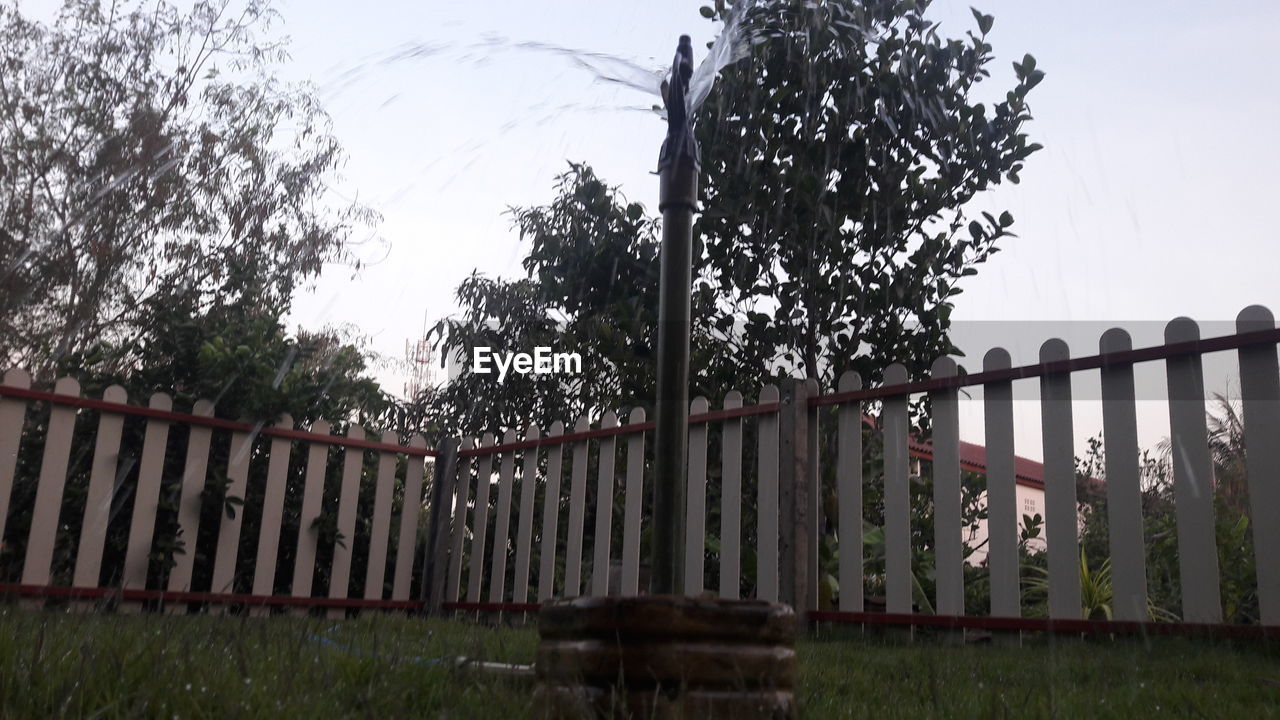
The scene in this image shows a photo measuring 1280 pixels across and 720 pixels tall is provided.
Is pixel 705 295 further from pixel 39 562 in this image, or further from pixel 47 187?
pixel 47 187

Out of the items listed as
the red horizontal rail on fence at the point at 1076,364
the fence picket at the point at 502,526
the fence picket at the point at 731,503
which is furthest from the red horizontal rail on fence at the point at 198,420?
the red horizontal rail on fence at the point at 1076,364

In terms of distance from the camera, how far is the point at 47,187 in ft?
37.3

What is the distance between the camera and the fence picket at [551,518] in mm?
5684

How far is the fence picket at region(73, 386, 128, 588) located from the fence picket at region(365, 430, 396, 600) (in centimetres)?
115

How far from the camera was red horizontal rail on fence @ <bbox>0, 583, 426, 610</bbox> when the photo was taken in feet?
16.7

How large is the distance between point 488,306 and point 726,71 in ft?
11.0

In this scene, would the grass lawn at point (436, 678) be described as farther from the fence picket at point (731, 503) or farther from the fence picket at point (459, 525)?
the fence picket at point (459, 525)

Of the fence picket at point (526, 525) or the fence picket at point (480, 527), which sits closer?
the fence picket at point (526, 525)

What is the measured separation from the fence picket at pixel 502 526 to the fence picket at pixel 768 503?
6.39 feet

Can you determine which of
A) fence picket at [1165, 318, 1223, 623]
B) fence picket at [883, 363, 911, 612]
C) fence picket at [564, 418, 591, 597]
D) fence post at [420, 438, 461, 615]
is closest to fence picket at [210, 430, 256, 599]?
fence post at [420, 438, 461, 615]

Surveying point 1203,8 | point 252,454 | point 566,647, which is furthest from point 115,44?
point 566,647

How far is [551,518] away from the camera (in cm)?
579

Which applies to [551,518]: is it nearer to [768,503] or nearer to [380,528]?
[380,528]

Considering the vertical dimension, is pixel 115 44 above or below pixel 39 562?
above
